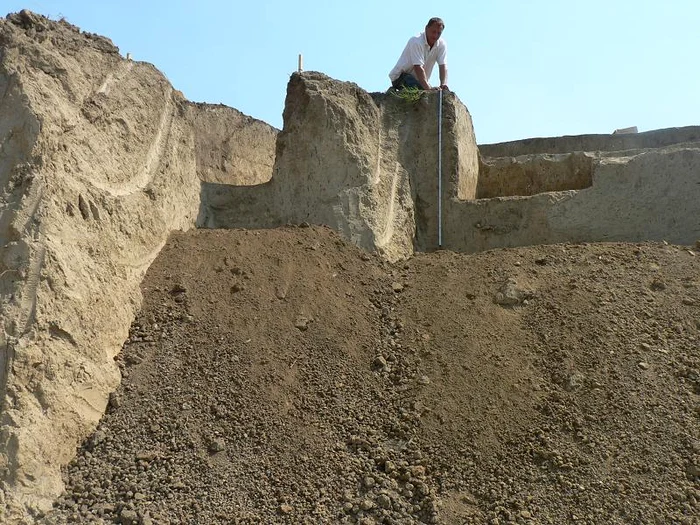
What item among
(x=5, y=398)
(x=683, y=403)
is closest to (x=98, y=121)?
(x=5, y=398)

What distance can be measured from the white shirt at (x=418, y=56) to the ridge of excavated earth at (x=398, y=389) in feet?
6.81

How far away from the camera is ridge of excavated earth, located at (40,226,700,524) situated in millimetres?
4652

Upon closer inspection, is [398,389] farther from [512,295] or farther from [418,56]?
[418,56]

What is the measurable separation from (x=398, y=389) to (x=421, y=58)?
12.2ft

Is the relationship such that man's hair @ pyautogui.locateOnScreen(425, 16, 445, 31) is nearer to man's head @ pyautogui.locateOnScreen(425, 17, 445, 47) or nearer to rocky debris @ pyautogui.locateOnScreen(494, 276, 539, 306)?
man's head @ pyautogui.locateOnScreen(425, 17, 445, 47)

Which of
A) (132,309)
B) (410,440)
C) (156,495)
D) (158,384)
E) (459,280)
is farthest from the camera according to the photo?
(459,280)

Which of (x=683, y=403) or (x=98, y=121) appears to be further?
(x=98, y=121)

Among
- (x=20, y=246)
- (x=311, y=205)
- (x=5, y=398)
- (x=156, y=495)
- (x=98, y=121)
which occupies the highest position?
(x=98, y=121)

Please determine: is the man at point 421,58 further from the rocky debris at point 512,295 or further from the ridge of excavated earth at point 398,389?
the rocky debris at point 512,295

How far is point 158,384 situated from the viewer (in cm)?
538

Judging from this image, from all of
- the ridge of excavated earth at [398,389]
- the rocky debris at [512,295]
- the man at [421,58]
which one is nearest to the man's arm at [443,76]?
the man at [421,58]

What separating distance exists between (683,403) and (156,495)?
326 centimetres

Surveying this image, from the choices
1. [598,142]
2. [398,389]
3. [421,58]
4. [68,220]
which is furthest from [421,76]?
[68,220]

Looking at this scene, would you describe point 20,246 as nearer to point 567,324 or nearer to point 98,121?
point 98,121
